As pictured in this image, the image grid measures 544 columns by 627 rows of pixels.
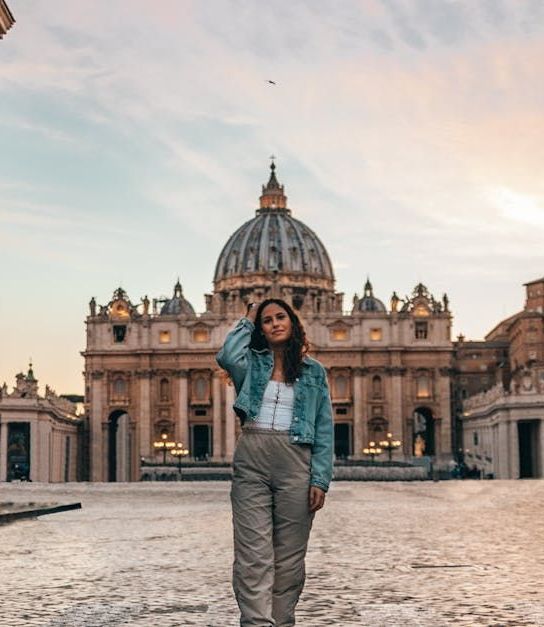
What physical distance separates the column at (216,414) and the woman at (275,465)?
107 metres

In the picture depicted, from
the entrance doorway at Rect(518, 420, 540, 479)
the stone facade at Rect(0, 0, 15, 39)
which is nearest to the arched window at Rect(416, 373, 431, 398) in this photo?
the entrance doorway at Rect(518, 420, 540, 479)

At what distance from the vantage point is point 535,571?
46.0 feet

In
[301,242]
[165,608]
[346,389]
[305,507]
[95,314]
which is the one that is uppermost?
[301,242]

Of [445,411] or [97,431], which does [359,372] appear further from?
[97,431]

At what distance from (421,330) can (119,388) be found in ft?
93.0

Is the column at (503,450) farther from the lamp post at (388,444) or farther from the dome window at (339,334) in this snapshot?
the dome window at (339,334)

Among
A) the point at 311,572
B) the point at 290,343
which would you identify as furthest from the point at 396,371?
the point at 290,343

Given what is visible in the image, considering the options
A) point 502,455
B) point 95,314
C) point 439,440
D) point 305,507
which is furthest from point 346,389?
point 305,507

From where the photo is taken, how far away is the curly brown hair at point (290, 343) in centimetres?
816

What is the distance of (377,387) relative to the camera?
11794 cm

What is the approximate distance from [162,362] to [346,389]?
56.0 feet

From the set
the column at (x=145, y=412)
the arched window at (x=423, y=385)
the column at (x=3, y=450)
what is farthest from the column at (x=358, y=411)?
the column at (x=3, y=450)

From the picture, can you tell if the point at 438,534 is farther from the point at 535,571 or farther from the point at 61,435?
the point at 61,435

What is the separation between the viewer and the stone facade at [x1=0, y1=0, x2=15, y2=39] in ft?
53.8
